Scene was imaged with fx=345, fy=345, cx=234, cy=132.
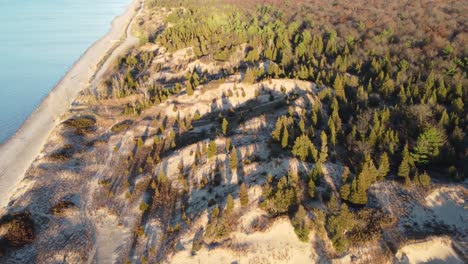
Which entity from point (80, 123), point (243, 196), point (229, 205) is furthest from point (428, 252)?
point (80, 123)

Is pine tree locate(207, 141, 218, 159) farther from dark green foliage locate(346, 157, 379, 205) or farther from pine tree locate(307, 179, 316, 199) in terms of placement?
dark green foliage locate(346, 157, 379, 205)

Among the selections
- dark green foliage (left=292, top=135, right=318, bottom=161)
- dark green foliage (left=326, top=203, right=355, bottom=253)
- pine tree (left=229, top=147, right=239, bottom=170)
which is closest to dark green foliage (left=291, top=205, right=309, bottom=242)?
dark green foliage (left=326, top=203, right=355, bottom=253)

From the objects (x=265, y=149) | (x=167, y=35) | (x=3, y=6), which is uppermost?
(x=265, y=149)

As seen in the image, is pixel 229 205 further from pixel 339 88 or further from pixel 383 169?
pixel 339 88

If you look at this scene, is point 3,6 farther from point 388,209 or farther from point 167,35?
point 388,209

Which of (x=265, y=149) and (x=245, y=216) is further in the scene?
(x=265, y=149)

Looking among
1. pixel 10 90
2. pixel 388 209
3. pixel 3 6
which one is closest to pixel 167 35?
pixel 10 90

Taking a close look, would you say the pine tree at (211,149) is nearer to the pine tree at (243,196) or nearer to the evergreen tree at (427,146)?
the pine tree at (243,196)
